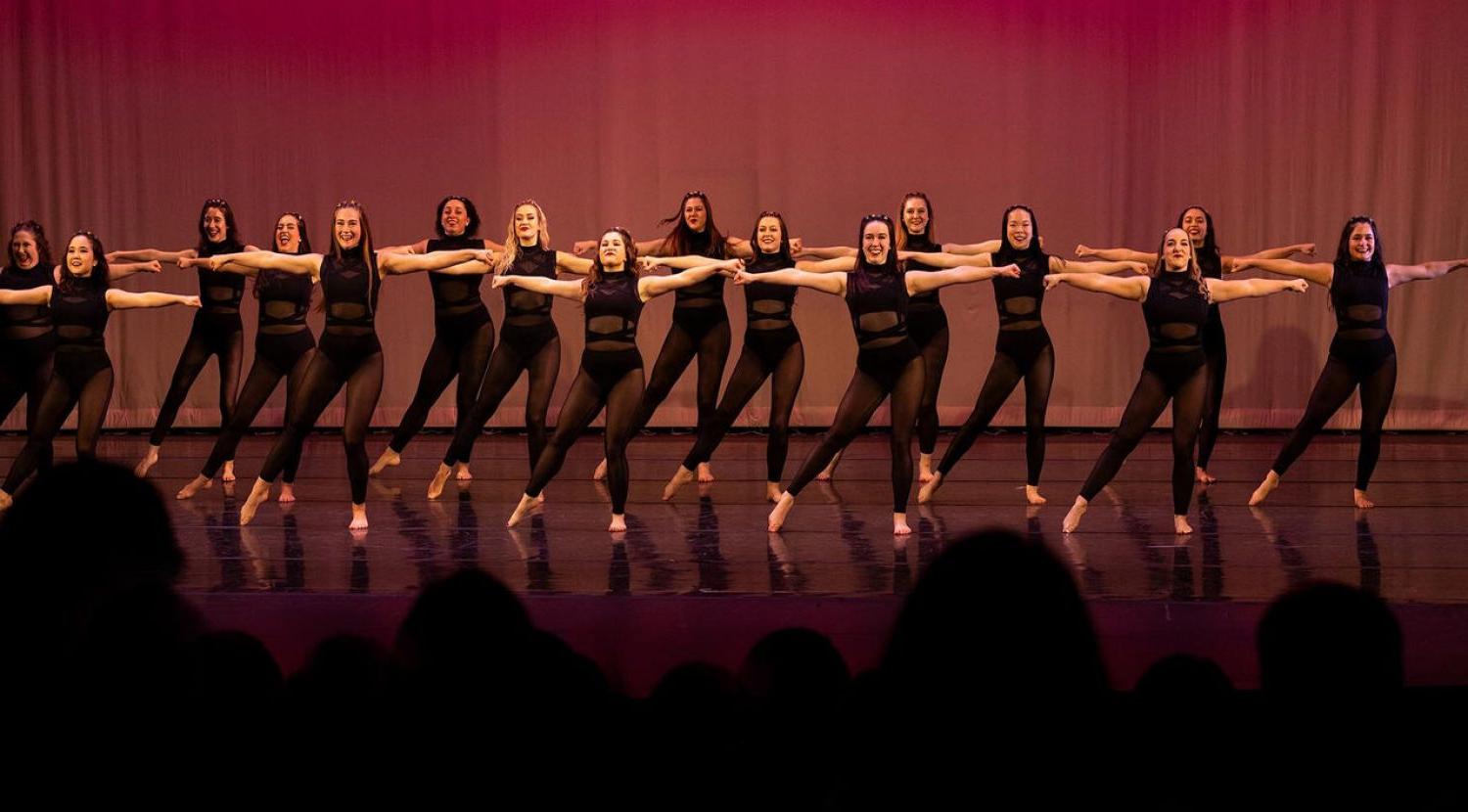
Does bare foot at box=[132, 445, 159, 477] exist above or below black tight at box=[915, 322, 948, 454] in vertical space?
Result: below

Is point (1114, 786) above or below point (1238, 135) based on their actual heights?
below

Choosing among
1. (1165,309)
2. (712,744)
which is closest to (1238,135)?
(1165,309)

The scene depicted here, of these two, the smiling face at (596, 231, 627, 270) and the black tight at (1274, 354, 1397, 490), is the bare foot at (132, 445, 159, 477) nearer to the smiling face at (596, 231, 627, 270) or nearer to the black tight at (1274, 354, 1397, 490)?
the smiling face at (596, 231, 627, 270)

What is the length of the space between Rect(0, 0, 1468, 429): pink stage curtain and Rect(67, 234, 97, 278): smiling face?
155 inches

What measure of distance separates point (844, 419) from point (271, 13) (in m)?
6.65

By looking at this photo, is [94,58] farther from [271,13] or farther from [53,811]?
[53,811]

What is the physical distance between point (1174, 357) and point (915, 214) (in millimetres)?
1936

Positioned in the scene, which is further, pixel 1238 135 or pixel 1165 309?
pixel 1238 135

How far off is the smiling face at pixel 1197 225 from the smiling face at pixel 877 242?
80.5 inches

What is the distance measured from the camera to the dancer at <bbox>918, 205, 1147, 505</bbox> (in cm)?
757

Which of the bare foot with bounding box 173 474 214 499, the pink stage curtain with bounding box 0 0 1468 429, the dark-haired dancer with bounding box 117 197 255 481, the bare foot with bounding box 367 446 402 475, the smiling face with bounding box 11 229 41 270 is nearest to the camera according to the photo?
the smiling face with bounding box 11 229 41 270

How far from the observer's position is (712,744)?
2.44m

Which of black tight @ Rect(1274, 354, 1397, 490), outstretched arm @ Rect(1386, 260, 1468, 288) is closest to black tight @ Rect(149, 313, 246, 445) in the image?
black tight @ Rect(1274, 354, 1397, 490)

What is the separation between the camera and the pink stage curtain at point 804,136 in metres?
10.6
